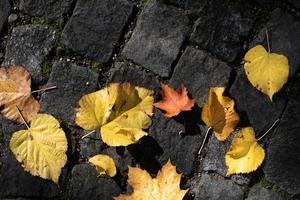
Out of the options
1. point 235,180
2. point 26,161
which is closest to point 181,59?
point 235,180

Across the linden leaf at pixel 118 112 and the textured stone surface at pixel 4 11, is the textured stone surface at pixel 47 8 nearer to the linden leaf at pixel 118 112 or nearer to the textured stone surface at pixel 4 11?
the textured stone surface at pixel 4 11

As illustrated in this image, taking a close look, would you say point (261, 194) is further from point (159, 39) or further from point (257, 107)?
point (159, 39)

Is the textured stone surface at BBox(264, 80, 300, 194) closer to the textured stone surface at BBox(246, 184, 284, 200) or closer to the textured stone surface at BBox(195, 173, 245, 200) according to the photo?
the textured stone surface at BBox(246, 184, 284, 200)

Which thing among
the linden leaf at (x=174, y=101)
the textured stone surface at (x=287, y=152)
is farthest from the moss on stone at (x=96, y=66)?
the textured stone surface at (x=287, y=152)

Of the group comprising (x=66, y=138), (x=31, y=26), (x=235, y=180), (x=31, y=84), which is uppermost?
(x=31, y=26)

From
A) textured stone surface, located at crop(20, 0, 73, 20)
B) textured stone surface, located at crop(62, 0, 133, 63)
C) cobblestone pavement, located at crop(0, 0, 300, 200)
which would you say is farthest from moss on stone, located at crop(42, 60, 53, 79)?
textured stone surface, located at crop(20, 0, 73, 20)

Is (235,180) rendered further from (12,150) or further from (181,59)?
(12,150)
